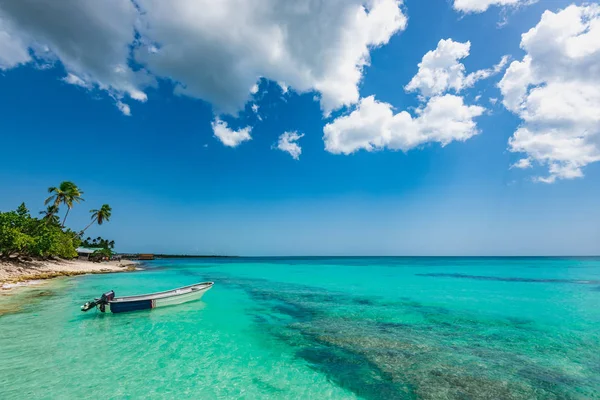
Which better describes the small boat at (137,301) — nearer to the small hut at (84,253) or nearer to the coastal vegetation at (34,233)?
the coastal vegetation at (34,233)

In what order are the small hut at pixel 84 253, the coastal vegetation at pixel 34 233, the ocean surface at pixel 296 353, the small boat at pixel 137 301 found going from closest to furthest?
the ocean surface at pixel 296 353 < the small boat at pixel 137 301 < the coastal vegetation at pixel 34 233 < the small hut at pixel 84 253

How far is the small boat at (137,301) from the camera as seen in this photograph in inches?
576

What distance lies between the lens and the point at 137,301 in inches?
598

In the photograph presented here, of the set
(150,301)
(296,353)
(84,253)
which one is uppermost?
(84,253)

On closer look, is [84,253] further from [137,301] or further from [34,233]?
[137,301]

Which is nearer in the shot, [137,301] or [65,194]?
[137,301]

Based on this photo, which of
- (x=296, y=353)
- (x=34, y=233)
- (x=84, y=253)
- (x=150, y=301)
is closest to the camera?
(x=296, y=353)

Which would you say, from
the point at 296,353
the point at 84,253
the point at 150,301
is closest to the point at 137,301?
the point at 150,301

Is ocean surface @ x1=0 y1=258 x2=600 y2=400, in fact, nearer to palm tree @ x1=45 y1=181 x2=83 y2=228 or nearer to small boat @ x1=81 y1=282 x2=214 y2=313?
small boat @ x1=81 y1=282 x2=214 y2=313

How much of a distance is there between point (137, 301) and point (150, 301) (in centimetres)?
67

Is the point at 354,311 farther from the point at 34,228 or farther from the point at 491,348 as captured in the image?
the point at 34,228

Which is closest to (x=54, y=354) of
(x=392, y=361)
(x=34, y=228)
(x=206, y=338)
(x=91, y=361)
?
(x=91, y=361)

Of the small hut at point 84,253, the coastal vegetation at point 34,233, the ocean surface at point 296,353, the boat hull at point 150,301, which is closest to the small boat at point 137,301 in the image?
the boat hull at point 150,301

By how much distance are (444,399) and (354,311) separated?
10.3 meters
